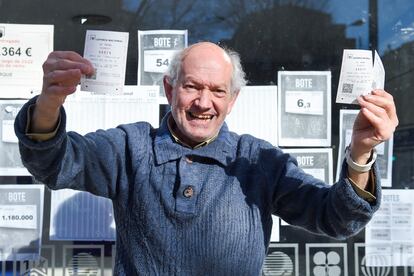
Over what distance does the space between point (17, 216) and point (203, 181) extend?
3.21ft

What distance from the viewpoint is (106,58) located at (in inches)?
78.7

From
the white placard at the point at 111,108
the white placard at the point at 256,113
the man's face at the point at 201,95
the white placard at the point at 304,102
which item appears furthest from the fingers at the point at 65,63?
the white placard at the point at 304,102

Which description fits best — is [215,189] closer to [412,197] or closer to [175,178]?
[175,178]

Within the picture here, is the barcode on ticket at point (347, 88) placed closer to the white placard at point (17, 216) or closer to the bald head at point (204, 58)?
the bald head at point (204, 58)

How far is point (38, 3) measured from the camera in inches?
108

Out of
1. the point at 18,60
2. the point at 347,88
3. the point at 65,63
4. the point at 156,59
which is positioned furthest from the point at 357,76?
the point at 18,60

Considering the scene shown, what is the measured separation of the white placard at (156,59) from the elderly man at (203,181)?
54 cm

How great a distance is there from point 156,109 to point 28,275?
2.62ft

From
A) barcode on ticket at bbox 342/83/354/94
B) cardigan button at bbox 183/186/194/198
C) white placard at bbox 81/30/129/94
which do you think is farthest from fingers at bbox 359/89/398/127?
white placard at bbox 81/30/129/94

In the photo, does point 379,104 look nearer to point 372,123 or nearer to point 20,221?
point 372,123

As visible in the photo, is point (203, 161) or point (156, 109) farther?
point (156, 109)

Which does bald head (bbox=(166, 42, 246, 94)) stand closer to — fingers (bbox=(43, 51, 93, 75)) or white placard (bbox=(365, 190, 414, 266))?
fingers (bbox=(43, 51, 93, 75))

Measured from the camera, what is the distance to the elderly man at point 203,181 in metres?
1.97

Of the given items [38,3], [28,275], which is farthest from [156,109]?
[28,275]
